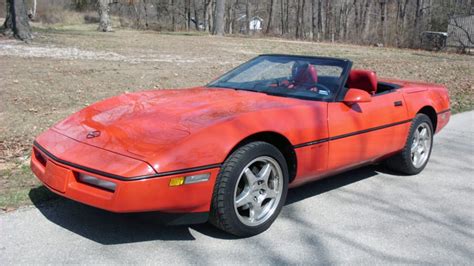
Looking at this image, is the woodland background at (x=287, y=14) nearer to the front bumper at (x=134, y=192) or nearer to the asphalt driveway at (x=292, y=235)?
the asphalt driveway at (x=292, y=235)

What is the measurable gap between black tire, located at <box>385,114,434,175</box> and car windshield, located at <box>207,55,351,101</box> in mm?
1118

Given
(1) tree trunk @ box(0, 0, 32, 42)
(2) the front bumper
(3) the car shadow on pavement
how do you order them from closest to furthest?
(2) the front bumper < (3) the car shadow on pavement < (1) tree trunk @ box(0, 0, 32, 42)

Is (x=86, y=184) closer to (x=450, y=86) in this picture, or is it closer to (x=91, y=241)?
(x=91, y=241)

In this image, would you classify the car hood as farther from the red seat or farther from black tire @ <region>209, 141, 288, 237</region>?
the red seat

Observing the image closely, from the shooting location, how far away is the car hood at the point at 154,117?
3297 mm

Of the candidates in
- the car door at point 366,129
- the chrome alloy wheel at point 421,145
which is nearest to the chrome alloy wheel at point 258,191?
the car door at point 366,129

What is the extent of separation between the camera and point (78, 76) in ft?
32.4

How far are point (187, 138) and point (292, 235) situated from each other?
1.13 m

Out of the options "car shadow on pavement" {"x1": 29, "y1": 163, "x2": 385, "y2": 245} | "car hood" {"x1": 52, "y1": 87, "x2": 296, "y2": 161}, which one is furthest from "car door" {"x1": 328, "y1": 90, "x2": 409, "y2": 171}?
"car shadow on pavement" {"x1": 29, "y1": 163, "x2": 385, "y2": 245}

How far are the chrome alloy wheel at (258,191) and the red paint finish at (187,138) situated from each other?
25 cm

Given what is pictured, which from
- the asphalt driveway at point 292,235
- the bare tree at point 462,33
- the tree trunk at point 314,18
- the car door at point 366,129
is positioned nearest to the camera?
the asphalt driveway at point 292,235

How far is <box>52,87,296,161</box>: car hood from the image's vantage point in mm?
3297

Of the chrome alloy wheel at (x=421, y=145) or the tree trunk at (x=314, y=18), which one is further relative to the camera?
the tree trunk at (x=314, y=18)

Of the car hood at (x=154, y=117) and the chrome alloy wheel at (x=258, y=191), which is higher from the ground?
the car hood at (x=154, y=117)
